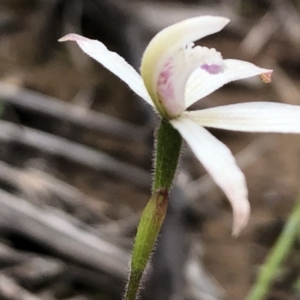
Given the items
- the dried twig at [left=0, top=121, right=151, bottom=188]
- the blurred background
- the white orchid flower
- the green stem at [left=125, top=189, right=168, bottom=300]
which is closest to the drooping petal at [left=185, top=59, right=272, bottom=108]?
the white orchid flower

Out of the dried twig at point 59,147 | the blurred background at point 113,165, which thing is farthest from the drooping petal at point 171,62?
the dried twig at point 59,147

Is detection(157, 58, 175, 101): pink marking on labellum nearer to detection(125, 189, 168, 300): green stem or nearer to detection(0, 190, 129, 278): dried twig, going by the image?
detection(125, 189, 168, 300): green stem

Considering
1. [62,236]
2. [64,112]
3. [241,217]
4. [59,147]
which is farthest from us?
[64,112]

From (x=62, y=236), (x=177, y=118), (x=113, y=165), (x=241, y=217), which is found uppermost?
(x=113, y=165)

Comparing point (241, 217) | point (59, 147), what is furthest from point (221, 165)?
point (59, 147)

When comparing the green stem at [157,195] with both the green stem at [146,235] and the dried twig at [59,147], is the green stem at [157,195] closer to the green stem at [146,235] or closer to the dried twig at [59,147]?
the green stem at [146,235]

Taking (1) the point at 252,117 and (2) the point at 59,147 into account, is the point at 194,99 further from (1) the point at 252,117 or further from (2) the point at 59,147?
(2) the point at 59,147
